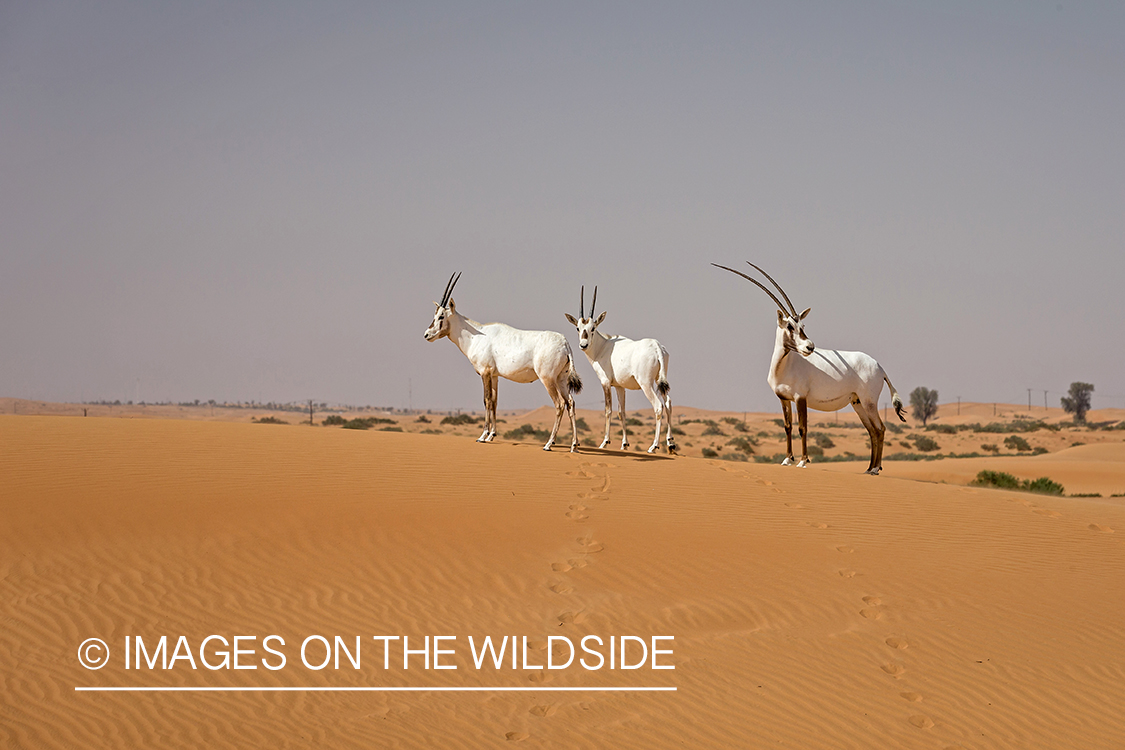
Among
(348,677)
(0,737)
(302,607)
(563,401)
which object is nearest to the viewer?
(0,737)

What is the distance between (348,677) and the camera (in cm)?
640

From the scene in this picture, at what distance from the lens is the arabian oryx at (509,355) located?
14977mm

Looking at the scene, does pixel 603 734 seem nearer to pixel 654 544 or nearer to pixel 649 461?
pixel 654 544

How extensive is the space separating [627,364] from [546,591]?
30.4 feet

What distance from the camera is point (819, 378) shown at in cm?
1496

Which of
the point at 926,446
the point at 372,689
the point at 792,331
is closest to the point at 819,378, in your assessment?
the point at 792,331

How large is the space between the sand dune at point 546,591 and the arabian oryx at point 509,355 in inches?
67.4

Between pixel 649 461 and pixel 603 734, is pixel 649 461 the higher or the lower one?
the higher one

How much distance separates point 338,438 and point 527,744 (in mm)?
9491

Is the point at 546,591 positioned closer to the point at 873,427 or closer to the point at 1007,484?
the point at 873,427

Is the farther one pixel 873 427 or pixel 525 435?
pixel 525 435

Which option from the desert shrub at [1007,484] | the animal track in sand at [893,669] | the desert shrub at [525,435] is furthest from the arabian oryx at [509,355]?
the desert shrub at [525,435]

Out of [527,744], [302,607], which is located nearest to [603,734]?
[527,744]

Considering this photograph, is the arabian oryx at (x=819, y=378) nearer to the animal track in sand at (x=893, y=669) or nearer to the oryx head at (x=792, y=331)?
the oryx head at (x=792, y=331)
